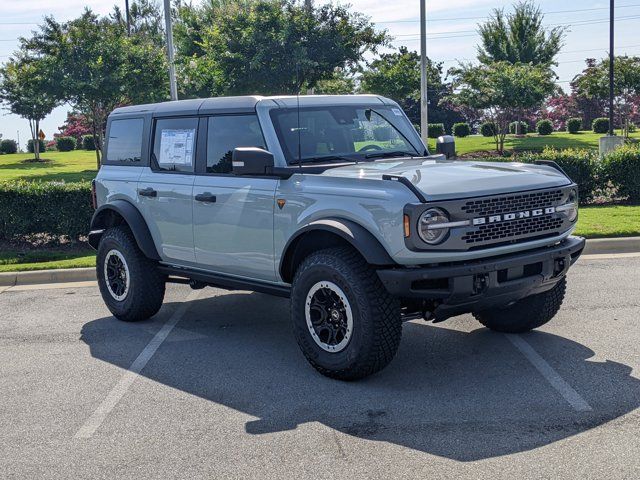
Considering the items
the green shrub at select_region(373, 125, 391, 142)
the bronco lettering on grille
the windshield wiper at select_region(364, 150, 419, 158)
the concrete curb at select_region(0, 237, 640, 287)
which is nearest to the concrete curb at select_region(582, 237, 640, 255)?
the windshield wiper at select_region(364, 150, 419, 158)

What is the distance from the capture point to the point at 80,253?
1189 cm

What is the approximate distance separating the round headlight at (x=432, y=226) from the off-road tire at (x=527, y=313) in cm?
163

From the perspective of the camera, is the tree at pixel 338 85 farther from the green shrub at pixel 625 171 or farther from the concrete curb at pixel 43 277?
the concrete curb at pixel 43 277

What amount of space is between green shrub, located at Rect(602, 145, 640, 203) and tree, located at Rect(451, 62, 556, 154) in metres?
17.1

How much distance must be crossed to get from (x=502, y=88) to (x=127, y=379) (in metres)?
27.3

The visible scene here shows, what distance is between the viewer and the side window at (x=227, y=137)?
22.2ft

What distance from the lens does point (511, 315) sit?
273 inches

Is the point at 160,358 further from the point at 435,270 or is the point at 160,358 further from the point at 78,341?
the point at 435,270

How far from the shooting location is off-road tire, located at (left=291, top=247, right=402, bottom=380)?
18.3 ft

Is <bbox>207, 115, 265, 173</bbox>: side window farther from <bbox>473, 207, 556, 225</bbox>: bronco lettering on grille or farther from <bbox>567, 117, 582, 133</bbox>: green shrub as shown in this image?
<bbox>567, 117, 582, 133</bbox>: green shrub

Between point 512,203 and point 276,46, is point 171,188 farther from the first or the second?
point 276,46

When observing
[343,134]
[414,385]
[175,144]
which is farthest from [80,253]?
[414,385]

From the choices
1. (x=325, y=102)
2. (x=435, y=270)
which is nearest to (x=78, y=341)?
(x=325, y=102)

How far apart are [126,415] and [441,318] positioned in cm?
220
